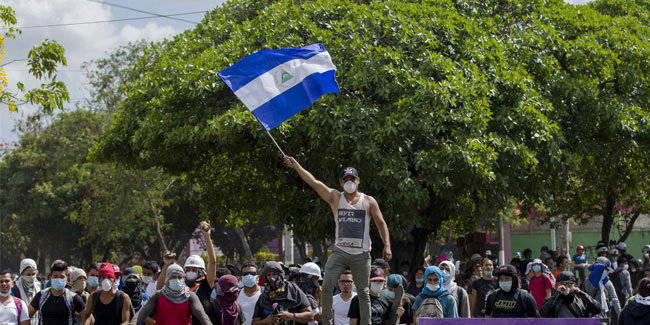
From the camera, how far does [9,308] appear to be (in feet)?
33.1

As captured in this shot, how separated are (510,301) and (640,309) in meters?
1.61

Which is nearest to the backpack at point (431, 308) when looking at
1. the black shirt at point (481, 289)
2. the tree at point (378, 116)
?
the black shirt at point (481, 289)

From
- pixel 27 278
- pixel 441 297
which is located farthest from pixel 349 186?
pixel 27 278

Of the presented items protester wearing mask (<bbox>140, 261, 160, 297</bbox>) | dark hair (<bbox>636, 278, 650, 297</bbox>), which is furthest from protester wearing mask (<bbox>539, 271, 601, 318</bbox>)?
protester wearing mask (<bbox>140, 261, 160, 297</bbox>)

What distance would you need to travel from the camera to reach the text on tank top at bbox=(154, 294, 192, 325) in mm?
8758

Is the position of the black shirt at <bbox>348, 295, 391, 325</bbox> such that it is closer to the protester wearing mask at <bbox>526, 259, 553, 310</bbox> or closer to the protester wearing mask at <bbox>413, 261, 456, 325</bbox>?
the protester wearing mask at <bbox>413, 261, 456, 325</bbox>

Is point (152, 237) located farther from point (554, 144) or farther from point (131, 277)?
point (131, 277)

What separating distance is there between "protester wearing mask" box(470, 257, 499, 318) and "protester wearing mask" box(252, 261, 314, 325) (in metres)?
4.54

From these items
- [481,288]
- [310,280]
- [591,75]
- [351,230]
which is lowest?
[481,288]

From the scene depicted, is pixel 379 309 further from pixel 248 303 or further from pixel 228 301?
pixel 248 303

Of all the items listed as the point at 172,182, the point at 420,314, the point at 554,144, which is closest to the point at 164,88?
the point at 554,144

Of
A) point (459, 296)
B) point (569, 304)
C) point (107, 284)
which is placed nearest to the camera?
point (107, 284)

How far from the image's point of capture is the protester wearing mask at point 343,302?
10.2 m

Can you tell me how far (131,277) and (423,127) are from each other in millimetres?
6815
